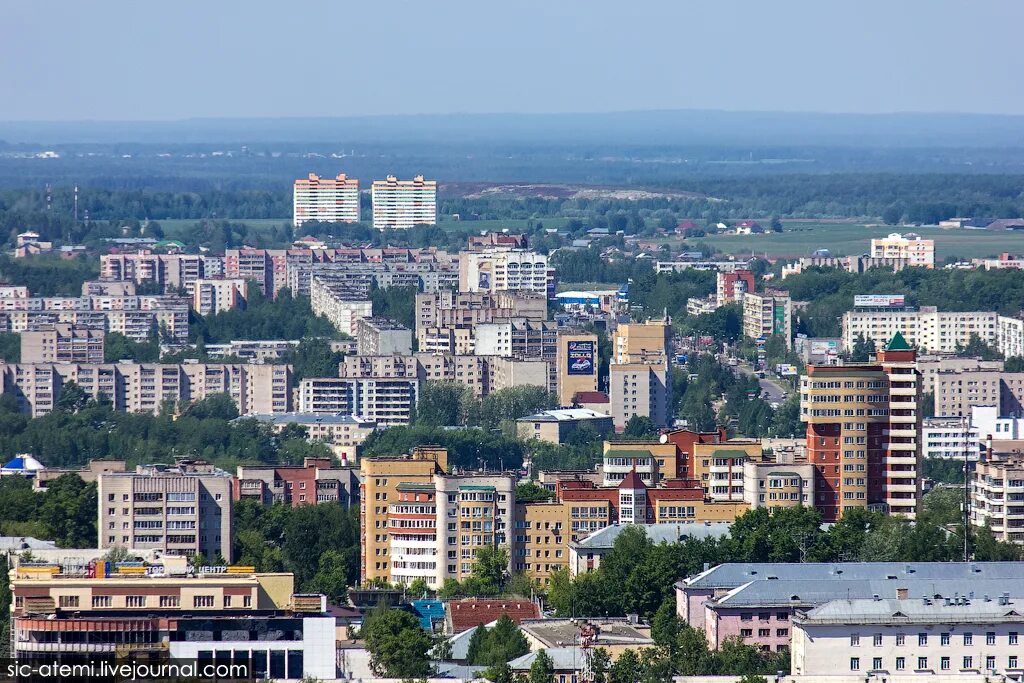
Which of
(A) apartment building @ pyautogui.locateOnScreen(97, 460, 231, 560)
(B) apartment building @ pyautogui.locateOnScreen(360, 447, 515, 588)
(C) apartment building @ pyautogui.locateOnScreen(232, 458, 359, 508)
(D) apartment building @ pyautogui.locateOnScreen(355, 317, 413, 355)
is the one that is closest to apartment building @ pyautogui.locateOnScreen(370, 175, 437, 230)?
(D) apartment building @ pyautogui.locateOnScreen(355, 317, 413, 355)

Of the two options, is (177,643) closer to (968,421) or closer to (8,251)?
(968,421)

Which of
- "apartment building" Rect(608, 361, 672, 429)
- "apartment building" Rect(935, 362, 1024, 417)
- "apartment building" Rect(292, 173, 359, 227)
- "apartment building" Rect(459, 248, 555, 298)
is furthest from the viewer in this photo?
"apartment building" Rect(292, 173, 359, 227)

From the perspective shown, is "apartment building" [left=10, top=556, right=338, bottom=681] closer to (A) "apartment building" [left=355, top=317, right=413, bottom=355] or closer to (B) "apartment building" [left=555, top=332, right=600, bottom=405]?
(B) "apartment building" [left=555, top=332, right=600, bottom=405]

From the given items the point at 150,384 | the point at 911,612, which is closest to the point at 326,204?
the point at 150,384

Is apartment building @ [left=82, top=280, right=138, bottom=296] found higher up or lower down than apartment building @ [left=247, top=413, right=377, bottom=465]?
lower down

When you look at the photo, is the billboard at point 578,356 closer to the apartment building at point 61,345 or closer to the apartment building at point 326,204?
the apartment building at point 61,345

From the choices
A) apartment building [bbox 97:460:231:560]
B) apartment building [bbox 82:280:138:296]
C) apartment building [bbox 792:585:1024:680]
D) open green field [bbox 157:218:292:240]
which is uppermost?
apartment building [bbox 792:585:1024:680]
